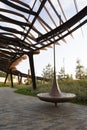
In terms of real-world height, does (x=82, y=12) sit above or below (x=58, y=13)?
below

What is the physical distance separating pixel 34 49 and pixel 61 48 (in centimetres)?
217

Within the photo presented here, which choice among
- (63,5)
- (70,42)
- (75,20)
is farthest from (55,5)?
(70,42)

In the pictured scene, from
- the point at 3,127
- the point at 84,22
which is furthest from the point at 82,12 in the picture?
the point at 3,127

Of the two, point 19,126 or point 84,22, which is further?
point 84,22

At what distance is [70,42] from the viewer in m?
14.3

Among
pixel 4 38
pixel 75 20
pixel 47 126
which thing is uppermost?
pixel 4 38

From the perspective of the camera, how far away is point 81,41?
1170 cm

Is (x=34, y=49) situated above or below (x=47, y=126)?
above

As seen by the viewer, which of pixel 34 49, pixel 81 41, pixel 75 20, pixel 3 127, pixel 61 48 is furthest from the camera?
pixel 34 49

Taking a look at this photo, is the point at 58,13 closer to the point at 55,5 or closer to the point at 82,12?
the point at 55,5

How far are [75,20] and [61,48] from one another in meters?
7.72

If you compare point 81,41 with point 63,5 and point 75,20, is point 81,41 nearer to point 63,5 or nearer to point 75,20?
point 63,5

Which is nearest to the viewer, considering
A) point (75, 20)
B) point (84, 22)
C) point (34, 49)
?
point (75, 20)

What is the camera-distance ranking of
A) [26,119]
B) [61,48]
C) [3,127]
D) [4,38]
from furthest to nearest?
[61,48], [4,38], [26,119], [3,127]
